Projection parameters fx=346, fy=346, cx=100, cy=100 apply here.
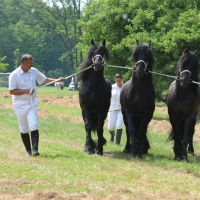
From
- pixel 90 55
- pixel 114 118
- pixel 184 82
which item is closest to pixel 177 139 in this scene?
pixel 184 82

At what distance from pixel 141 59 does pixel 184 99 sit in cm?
140

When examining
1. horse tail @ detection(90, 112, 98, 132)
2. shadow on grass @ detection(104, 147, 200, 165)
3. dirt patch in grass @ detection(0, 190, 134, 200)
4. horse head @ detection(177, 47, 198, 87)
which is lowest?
shadow on grass @ detection(104, 147, 200, 165)

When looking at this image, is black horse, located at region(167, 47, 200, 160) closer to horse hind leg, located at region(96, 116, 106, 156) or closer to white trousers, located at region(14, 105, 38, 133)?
horse hind leg, located at region(96, 116, 106, 156)

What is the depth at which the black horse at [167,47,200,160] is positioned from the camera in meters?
7.82

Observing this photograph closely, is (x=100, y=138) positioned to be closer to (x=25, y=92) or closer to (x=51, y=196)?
(x=25, y=92)

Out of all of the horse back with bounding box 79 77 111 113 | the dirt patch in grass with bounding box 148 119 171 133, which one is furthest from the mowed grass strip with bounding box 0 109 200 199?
the dirt patch in grass with bounding box 148 119 171 133

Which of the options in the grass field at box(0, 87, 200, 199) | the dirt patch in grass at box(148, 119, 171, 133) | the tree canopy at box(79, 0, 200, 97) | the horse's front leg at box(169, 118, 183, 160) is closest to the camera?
the grass field at box(0, 87, 200, 199)

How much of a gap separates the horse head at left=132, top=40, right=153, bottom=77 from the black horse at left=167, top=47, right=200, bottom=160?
2.46 feet

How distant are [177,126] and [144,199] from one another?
406cm

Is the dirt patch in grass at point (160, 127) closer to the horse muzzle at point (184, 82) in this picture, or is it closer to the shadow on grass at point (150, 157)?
the shadow on grass at point (150, 157)

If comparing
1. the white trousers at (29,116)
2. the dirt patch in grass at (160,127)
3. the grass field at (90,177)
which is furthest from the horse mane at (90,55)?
the dirt patch in grass at (160,127)

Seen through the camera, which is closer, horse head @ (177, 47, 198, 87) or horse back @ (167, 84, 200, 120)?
horse head @ (177, 47, 198, 87)

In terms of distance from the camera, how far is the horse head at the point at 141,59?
784cm

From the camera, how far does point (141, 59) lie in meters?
7.96
